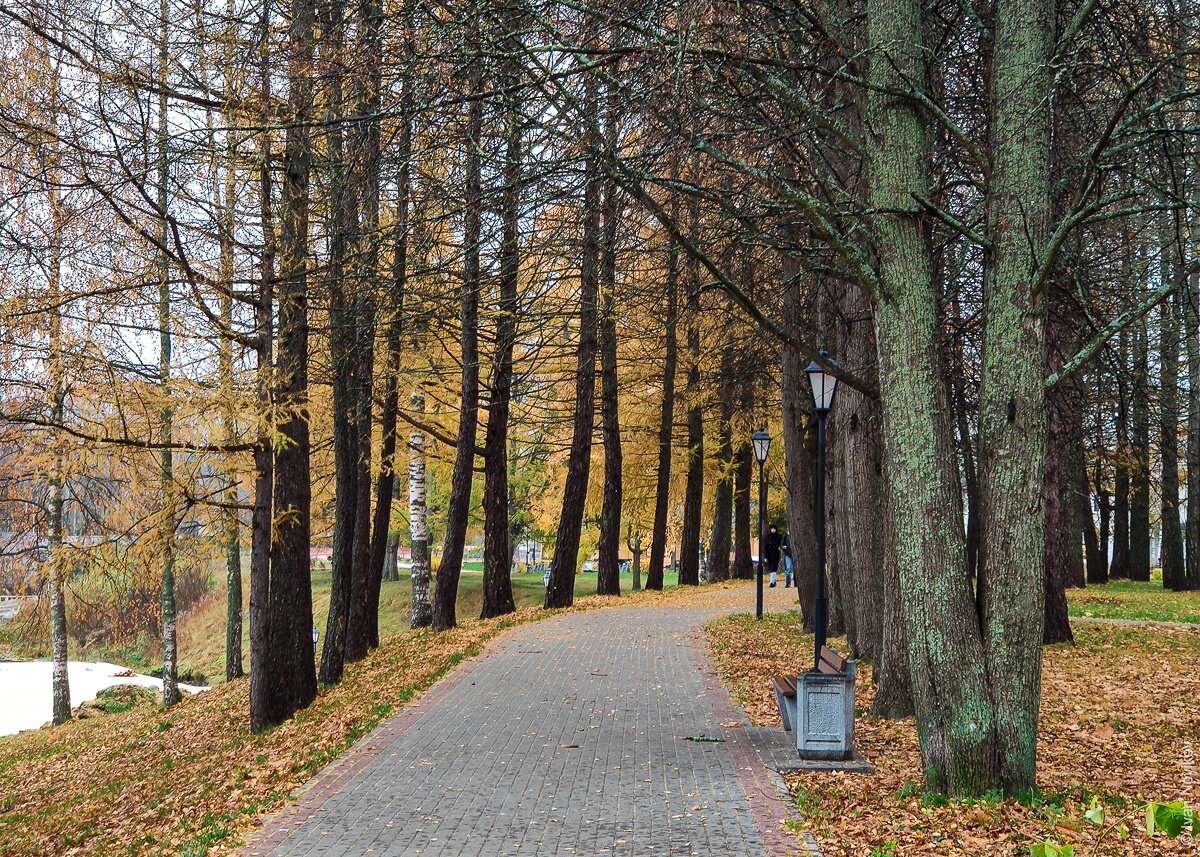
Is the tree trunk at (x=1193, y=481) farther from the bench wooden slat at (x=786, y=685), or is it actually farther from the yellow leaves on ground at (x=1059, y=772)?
the bench wooden slat at (x=786, y=685)

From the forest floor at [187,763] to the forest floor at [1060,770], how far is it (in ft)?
13.0

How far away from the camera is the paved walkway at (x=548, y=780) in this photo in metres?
6.52

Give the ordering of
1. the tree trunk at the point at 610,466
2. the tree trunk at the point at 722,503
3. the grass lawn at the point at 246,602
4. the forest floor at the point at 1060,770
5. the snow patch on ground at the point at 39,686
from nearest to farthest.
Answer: the forest floor at the point at 1060,770, the tree trunk at the point at 610,466, the snow patch on ground at the point at 39,686, the tree trunk at the point at 722,503, the grass lawn at the point at 246,602

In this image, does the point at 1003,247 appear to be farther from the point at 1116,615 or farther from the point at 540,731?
the point at 1116,615

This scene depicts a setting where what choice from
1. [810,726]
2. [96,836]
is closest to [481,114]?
[810,726]

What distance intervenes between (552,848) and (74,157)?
27.6 ft

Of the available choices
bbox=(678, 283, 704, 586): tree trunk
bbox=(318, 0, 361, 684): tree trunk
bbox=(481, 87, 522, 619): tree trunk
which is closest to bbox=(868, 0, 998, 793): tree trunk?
bbox=(318, 0, 361, 684): tree trunk

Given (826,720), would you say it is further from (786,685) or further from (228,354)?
(228,354)

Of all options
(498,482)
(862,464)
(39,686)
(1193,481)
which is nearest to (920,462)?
(862,464)

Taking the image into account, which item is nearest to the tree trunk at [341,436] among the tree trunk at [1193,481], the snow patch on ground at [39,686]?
the snow patch on ground at [39,686]

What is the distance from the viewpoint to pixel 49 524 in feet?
64.1

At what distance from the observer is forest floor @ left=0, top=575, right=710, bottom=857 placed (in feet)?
26.9

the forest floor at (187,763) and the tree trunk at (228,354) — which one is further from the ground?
the tree trunk at (228,354)

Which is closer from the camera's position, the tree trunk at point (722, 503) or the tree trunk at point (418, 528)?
the tree trunk at point (418, 528)
